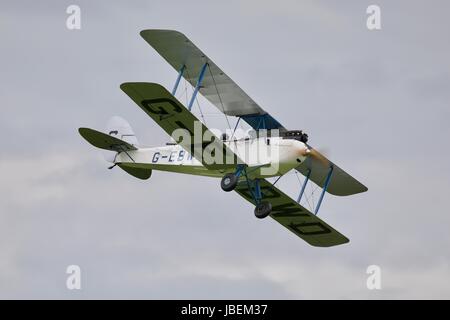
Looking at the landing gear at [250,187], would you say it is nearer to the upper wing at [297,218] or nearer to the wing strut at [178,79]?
the upper wing at [297,218]

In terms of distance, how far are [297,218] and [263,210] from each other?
301cm

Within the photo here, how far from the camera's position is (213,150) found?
98.0 ft

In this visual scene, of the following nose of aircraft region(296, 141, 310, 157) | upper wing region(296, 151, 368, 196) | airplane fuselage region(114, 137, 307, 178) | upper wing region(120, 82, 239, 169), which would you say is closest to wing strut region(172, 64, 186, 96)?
upper wing region(120, 82, 239, 169)

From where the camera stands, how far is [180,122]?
96.3ft

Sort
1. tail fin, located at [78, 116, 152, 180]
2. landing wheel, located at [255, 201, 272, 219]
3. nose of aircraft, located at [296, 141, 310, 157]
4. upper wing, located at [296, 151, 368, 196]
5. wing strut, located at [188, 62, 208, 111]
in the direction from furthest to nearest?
upper wing, located at [296, 151, 368, 196] < tail fin, located at [78, 116, 152, 180] < landing wheel, located at [255, 201, 272, 219] < nose of aircraft, located at [296, 141, 310, 157] < wing strut, located at [188, 62, 208, 111]

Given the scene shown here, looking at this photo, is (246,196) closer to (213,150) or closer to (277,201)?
(277,201)

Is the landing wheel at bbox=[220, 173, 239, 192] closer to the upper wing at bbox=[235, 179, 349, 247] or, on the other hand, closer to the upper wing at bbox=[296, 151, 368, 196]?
the upper wing at bbox=[235, 179, 349, 247]

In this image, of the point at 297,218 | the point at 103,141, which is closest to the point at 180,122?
the point at 103,141

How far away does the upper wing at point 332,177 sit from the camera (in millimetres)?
32500

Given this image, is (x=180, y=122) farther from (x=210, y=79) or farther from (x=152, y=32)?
(x=152, y=32)

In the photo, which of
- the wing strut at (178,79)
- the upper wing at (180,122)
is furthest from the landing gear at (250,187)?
the wing strut at (178,79)

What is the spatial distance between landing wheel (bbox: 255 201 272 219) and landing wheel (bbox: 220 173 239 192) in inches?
36.6

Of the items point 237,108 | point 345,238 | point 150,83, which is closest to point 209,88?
point 237,108

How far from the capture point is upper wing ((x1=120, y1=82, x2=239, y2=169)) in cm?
2850
